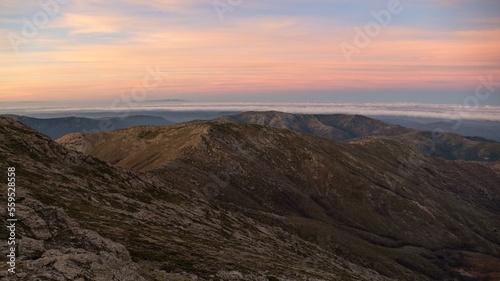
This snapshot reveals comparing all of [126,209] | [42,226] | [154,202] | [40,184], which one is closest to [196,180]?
[154,202]

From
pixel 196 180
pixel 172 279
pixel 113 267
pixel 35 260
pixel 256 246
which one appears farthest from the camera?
pixel 196 180

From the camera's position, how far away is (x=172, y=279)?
49.2m

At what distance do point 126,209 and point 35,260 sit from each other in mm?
52777

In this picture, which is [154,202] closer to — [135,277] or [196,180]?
[135,277]

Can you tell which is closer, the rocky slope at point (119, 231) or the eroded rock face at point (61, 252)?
the eroded rock face at point (61, 252)

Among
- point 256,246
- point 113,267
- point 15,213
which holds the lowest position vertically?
point 256,246

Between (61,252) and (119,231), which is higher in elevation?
(61,252)

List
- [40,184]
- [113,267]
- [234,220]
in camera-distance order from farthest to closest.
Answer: [234,220] → [40,184] → [113,267]

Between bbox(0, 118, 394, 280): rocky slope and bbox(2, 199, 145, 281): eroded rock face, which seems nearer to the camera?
bbox(2, 199, 145, 281): eroded rock face

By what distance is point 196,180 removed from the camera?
645 ft

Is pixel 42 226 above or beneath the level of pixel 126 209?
above

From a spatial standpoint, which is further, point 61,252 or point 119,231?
point 119,231

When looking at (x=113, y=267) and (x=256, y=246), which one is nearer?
(x=113, y=267)

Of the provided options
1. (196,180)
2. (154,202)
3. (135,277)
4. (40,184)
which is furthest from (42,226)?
(196,180)
